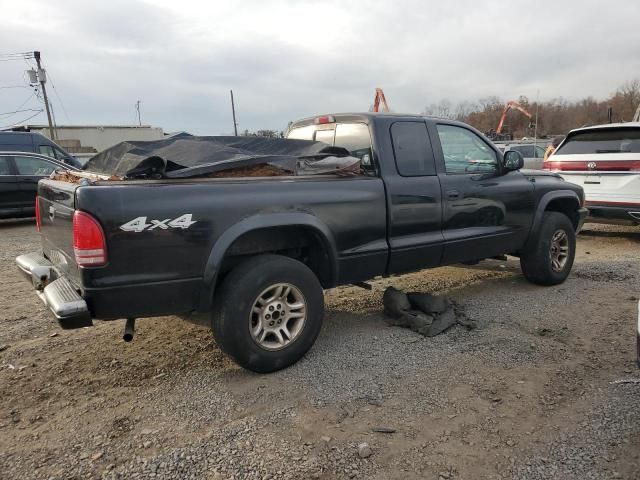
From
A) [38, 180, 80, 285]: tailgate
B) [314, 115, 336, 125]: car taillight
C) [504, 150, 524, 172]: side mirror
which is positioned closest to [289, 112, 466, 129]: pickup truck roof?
[314, 115, 336, 125]: car taillight

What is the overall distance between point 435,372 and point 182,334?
216 centimetres

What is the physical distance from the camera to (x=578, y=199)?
585 cm

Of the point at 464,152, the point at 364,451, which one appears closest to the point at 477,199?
the point at 464,152

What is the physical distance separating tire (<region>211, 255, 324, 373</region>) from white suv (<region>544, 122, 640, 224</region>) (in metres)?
5.95

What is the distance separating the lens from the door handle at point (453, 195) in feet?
14.9

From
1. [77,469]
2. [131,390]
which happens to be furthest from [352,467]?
[131,390]

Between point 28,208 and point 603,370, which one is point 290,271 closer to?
point 603,370

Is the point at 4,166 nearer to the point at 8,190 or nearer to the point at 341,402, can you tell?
the point at 8,190

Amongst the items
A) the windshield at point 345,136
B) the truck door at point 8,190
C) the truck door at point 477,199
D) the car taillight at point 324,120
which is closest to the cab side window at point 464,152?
the truck door at point 477,199

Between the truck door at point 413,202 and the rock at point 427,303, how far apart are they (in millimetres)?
318

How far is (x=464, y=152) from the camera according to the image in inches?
193

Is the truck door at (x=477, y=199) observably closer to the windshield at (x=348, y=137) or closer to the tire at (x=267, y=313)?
the windshield at (x=348, y=137)

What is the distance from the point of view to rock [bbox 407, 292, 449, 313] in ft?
14.8

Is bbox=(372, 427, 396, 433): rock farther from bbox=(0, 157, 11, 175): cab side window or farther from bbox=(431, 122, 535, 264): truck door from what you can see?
bbox=(0, 157, 11, 175): cab side window
